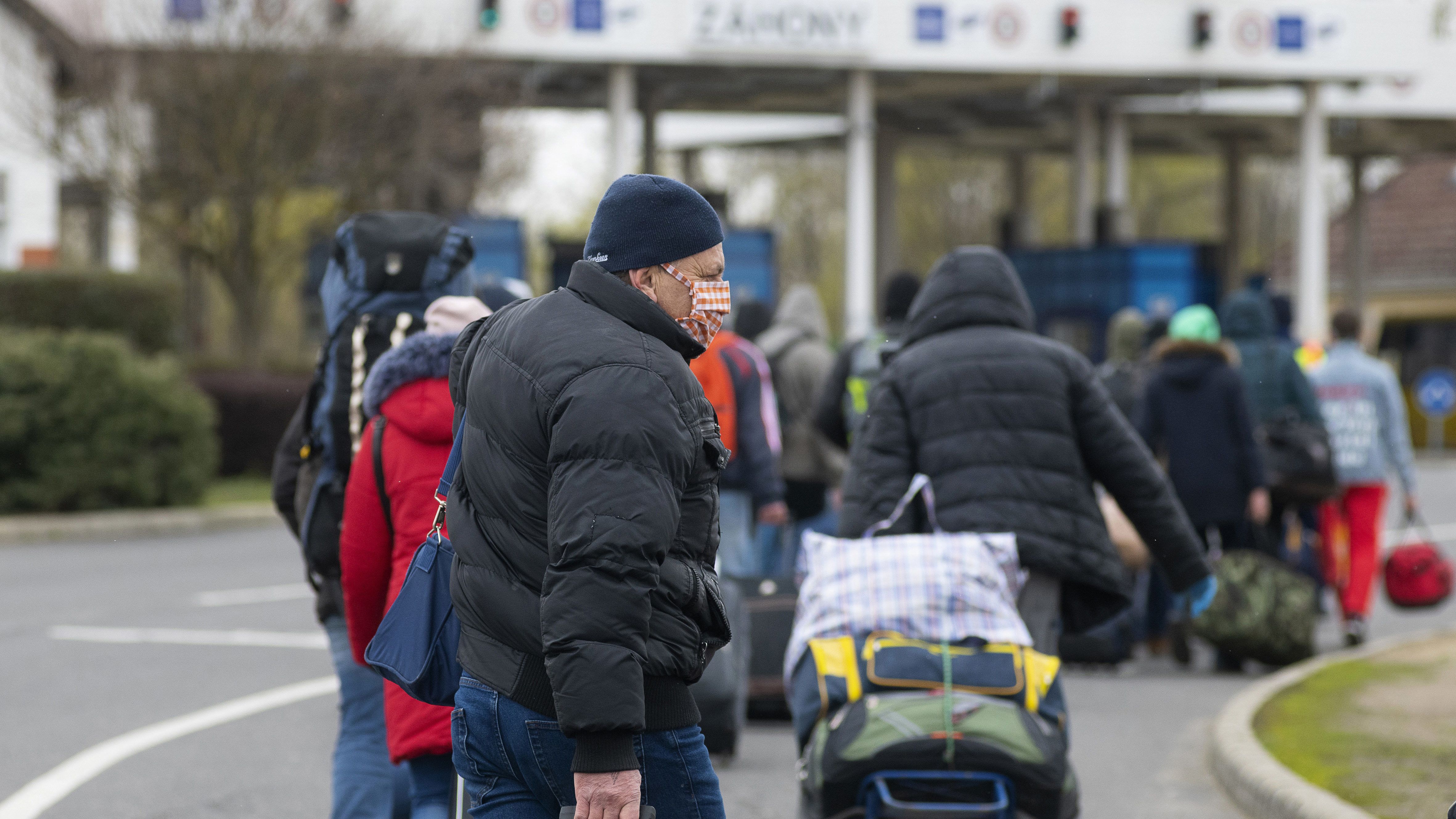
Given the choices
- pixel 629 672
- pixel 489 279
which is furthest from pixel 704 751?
pixel 489 279

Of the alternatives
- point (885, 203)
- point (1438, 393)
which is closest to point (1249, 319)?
point (1438, 393)

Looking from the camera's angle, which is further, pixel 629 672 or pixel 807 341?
pixel 807 341

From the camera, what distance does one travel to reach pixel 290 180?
2111 centimetres

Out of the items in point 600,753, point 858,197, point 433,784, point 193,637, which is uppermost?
point 858,197

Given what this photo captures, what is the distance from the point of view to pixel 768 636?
7680mm

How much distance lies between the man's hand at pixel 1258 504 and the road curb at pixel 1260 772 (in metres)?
0.83

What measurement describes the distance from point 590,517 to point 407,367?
1.65m

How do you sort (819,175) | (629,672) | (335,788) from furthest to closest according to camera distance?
(819,175), (335,788), (629,672)

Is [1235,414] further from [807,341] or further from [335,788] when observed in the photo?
[335,788]

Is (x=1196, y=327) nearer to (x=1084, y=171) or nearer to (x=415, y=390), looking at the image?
(x=415, y=390)

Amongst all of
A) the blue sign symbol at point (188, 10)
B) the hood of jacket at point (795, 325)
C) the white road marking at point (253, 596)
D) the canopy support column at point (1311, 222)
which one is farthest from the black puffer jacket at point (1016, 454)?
the canopy support column at point (1311, 222)

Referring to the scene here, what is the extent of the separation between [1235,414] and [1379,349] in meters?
31.1

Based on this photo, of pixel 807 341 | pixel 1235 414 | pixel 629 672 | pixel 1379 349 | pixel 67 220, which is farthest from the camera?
pixel 1379 349

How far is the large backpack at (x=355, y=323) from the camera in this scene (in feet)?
16.3
